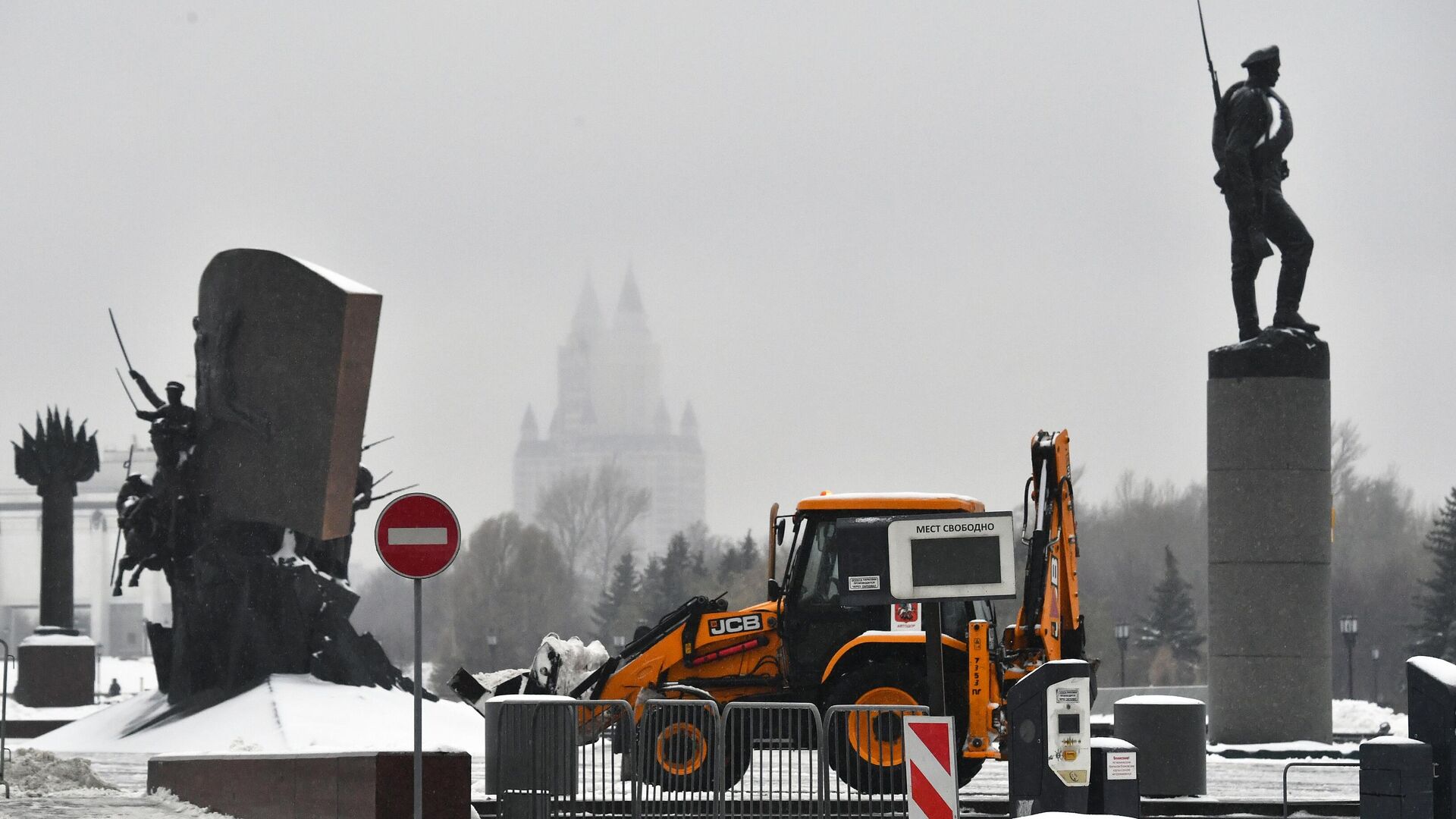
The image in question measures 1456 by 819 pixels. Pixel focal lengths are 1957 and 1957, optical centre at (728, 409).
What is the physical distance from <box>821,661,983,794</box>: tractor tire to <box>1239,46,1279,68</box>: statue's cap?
525 inches

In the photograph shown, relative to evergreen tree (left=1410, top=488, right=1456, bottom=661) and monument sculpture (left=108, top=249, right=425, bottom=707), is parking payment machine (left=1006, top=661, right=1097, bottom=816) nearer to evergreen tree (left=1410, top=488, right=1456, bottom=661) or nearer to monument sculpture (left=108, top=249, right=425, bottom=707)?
monument sculpture (left=108, top=249, right=425, bottom=707)

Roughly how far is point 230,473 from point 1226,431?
14096 millimetres

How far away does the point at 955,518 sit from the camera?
38.3ft

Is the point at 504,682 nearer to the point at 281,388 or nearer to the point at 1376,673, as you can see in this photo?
the point at 281,388

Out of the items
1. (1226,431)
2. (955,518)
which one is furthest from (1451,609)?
(955,518)

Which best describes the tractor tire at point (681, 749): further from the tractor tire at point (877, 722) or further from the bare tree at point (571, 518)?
the bare tree at point (571, 518)

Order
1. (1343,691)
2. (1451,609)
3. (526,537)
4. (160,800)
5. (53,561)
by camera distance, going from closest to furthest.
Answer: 1. (160,800)
2. (53,561)
3. (1451,609)
4. (1343,691)
5. (526,537)

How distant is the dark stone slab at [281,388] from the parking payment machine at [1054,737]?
15.8 m

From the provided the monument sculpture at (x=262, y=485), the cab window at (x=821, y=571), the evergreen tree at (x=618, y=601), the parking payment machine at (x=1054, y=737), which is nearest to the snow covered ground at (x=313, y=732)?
the monument sculpture at (x=262, y=485)

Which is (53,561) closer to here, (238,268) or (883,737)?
(238,268)

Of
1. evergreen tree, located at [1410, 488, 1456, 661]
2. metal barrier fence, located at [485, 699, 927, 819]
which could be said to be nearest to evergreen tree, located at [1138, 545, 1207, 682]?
evergreen tree, located at [1410, 488, 1456, 661]

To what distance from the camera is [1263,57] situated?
27.0m

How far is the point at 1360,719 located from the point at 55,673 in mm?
26525


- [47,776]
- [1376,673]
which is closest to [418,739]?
[47,776]
